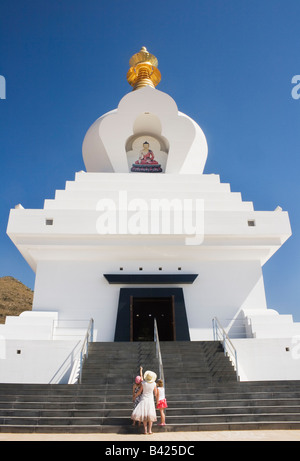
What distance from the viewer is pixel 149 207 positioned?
13.1 meters

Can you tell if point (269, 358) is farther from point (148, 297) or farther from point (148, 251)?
point (148, 251)

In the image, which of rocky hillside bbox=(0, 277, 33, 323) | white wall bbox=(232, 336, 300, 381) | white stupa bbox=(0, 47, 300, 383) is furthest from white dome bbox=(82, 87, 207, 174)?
rocky hillside bbox=(0, 277, 33, 323)

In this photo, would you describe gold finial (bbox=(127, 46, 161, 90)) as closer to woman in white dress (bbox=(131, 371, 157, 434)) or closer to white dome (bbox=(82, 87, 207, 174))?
white dome (bbox=(82, 87, 207, 174))

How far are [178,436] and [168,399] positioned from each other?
162cm

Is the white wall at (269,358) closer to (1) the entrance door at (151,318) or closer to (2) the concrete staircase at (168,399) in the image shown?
(2) the concrete staircase at (168,399)

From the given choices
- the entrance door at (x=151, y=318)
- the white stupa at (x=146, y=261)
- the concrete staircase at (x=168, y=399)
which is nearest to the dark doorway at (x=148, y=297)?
the white stupa at (x=146, y=261)

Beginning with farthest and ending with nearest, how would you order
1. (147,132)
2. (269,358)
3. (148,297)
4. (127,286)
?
(147,132)
(127,286)
(148,297)
(269,358)

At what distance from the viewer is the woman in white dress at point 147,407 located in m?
5.72

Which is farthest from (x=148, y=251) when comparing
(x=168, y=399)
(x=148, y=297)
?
(x=168, y=399)

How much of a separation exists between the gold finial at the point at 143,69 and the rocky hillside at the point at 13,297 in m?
23.1

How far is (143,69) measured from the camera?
20156 mm

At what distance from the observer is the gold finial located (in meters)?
20.1

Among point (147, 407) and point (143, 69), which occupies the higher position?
point (143, 69)

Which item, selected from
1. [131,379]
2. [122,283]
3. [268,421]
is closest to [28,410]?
[131,379]
